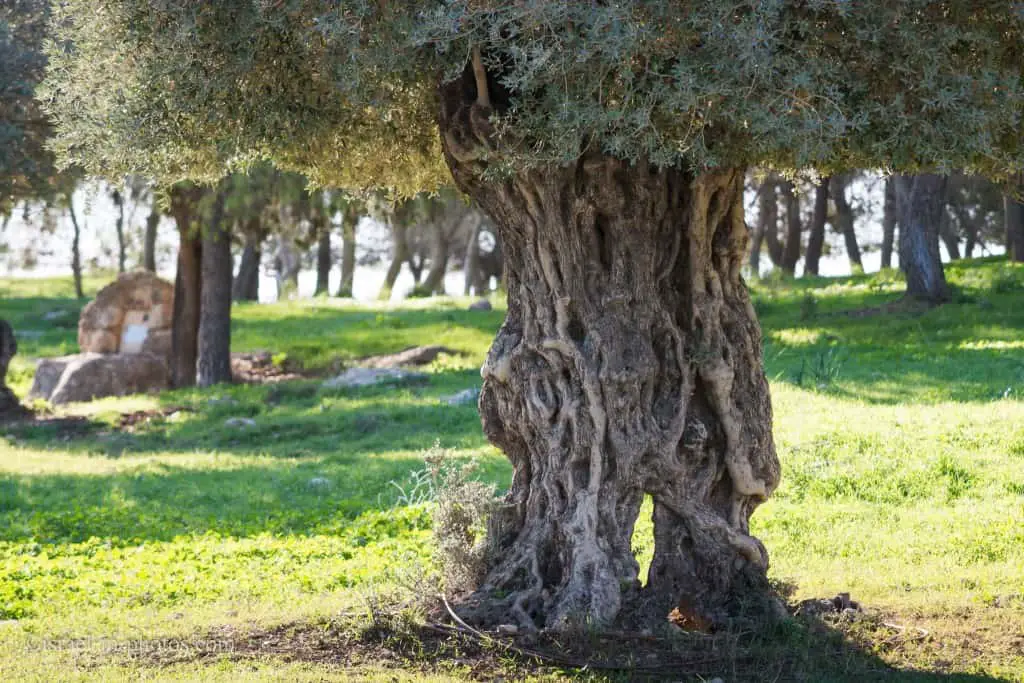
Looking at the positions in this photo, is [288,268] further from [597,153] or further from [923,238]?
[597,153]

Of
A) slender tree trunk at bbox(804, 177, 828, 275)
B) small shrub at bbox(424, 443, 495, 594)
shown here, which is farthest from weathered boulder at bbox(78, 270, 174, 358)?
small shrub at bbox(424, 443, 495, 594)

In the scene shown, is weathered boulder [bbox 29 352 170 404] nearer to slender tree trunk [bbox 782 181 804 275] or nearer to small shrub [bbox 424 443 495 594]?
small shrub [bbox 424 443 495 594]

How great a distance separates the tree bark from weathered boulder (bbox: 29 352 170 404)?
54.4 feet

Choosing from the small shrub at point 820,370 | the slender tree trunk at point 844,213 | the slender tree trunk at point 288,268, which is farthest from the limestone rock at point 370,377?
the slender tree trunk at point 288,268

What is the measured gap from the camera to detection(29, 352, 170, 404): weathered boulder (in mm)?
22766

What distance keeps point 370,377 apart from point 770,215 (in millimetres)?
20945

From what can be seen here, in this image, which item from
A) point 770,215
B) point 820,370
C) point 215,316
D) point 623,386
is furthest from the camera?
point 770,215

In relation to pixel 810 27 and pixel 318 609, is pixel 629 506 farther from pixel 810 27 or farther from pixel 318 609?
pixel 810 27

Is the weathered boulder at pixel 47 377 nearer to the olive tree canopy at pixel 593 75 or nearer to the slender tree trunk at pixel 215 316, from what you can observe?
the slender tree trunk at pixel 215 316

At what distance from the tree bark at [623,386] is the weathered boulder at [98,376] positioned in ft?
54.4

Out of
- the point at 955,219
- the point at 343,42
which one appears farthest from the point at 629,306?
the point at 955,219

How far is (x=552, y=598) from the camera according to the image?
25.6 feet

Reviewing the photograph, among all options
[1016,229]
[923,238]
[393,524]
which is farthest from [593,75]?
[1016,229]

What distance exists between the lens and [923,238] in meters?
21.4
